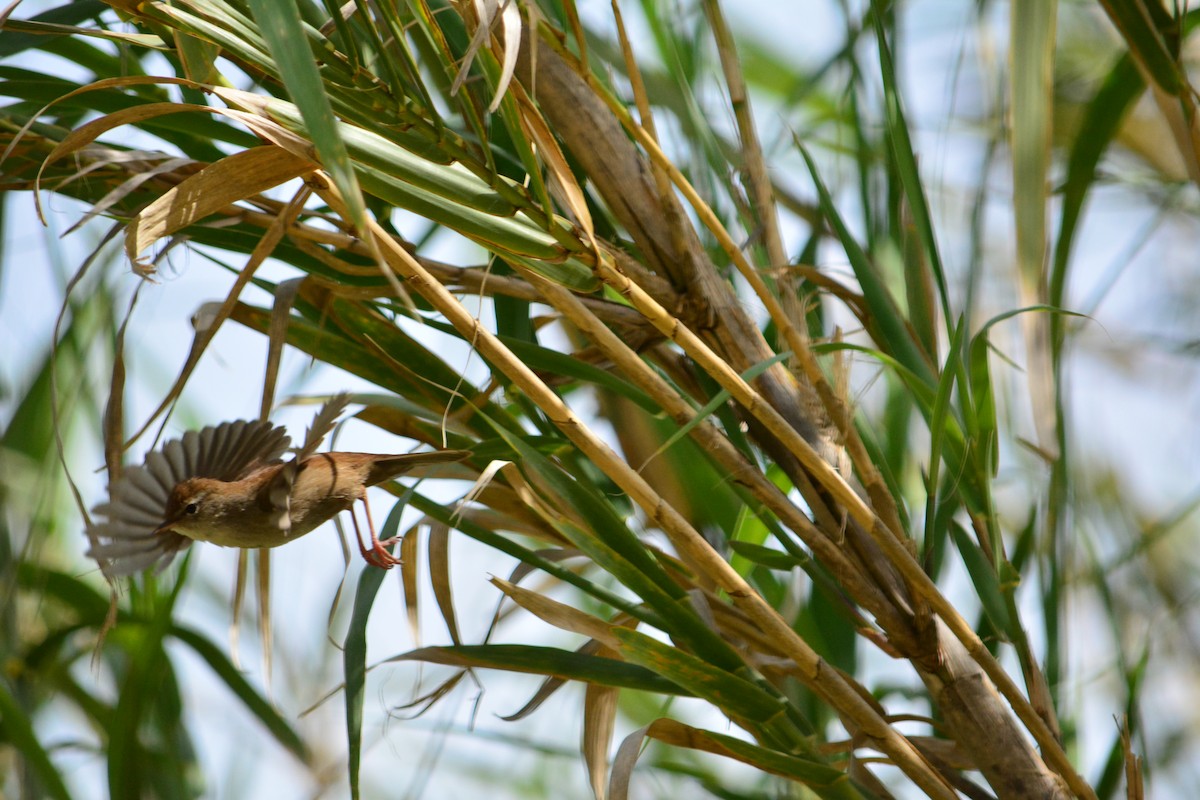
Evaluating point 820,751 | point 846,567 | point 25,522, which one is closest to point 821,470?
point 846,567

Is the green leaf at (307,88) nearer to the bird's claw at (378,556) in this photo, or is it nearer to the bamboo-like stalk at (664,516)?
the bamboo-like stalk at (664,516)

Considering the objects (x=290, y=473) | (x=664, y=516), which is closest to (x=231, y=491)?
(x=290, y=473)

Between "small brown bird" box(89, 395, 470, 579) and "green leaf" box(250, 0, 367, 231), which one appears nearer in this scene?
"green leaf" box(250, 0, 367, 231)

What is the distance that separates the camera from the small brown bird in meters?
0.45

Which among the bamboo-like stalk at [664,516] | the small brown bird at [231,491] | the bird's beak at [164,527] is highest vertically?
the bamboo-like stalk at [664,516]

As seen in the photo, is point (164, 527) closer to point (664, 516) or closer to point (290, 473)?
point (290, 473)

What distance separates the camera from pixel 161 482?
0.47m

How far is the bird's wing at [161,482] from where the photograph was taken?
0.47 metres

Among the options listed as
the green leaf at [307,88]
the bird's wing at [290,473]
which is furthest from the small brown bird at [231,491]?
the green leaf at [307,88]

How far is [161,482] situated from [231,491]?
0.12 feet

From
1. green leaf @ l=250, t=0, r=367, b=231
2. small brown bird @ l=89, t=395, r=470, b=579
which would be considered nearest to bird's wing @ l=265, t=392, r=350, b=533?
small brown bird @ l=89, t=395, r=470, b=579

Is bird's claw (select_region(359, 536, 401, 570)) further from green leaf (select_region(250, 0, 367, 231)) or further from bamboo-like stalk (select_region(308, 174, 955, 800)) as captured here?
green leaf (select_region(250, 0, 367, 231))

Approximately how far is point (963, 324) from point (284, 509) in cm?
33

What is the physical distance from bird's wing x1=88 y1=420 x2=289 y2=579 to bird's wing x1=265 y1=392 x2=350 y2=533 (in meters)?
0.03
